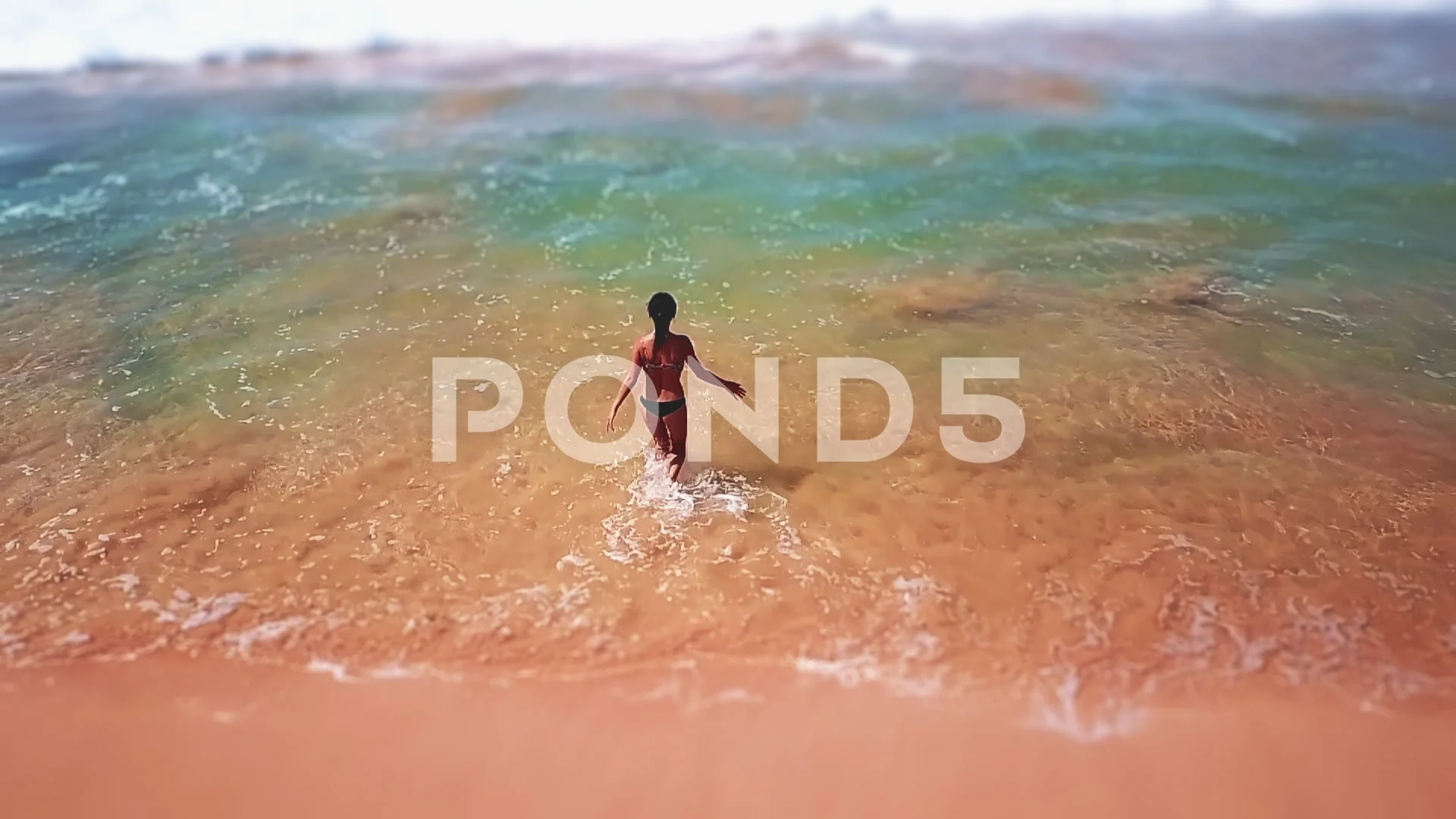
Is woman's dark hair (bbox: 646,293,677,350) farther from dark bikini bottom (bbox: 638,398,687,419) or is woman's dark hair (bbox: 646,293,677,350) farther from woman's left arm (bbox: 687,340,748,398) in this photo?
dark bikini bottom (bbox: 638,398,687,419)

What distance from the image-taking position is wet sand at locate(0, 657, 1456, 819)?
4.20 m

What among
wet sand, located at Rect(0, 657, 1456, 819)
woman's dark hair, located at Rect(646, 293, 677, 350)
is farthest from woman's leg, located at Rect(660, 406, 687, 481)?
wet sand, located at Rect(0, 657, 1456, 819)

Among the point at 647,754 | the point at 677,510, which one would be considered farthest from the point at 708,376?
the point at 647,754

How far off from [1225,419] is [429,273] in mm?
7059

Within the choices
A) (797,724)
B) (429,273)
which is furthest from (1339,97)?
(797,724)

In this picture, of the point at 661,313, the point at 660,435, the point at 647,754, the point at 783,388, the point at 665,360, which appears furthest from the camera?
the point at 783,388

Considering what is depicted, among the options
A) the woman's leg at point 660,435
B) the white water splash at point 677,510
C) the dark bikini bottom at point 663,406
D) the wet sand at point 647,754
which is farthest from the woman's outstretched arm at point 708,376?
the wet sand at point 647,754

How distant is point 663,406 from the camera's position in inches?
228

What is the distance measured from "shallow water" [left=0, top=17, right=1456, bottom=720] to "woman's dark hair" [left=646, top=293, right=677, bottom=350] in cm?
111

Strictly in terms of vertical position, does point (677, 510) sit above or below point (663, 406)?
below

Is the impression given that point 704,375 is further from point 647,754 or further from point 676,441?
point 647,754

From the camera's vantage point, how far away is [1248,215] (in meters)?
10.6

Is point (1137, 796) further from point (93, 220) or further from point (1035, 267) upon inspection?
point (93, 220)

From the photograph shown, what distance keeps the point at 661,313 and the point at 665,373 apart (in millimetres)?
432
